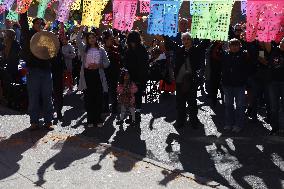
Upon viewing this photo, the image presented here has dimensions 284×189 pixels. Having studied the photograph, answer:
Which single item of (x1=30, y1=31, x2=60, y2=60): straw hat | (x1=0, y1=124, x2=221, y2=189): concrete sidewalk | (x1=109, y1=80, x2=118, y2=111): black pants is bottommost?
(x1=0, y1=124, x2=221, y2=189): concrete sidewalk

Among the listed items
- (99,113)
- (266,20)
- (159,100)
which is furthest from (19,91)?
(266,20)

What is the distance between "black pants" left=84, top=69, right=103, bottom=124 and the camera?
9.24 meters

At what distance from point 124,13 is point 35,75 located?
195 cm

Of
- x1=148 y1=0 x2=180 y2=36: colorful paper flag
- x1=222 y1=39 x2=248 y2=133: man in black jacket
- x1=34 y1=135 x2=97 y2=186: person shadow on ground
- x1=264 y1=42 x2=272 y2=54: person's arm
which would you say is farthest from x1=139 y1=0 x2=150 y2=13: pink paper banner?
x1=34 y1=135 x2=97 y2=186: person shadow on ground

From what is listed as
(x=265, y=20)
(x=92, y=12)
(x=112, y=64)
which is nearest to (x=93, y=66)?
(x=92, y=12)

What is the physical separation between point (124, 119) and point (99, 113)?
795 mm

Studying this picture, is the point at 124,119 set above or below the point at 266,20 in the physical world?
below

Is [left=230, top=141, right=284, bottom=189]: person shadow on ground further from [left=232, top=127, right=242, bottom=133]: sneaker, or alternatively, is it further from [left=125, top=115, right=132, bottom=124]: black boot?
[left=125, top=115, right=132, bottom=124]: black boot

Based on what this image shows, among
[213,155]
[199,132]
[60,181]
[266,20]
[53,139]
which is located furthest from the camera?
[199,132]

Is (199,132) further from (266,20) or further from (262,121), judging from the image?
(266,20)

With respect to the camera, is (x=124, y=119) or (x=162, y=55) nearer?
(x=124, y=119)

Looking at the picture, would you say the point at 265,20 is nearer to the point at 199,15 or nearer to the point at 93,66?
the point at 199,15

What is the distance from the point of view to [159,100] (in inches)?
508

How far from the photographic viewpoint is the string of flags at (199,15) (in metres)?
6.73
